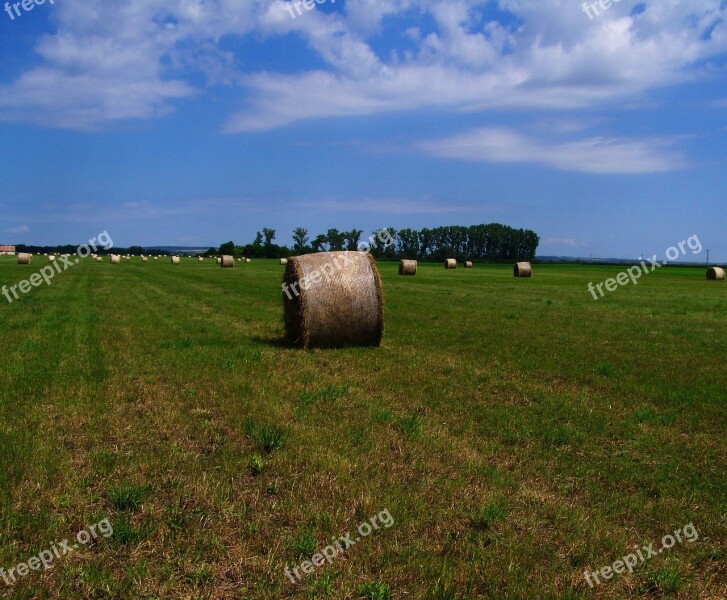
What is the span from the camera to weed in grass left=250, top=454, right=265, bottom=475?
20.5 ft

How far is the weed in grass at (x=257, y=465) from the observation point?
6.26 meters

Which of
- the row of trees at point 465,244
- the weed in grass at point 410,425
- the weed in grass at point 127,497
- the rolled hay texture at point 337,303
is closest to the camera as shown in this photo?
the weed in grass at point 127,497

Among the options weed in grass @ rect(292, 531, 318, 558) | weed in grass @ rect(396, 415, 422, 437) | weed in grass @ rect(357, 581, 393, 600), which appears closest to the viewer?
weed in grass @ rect(357, 581, 393, 600)

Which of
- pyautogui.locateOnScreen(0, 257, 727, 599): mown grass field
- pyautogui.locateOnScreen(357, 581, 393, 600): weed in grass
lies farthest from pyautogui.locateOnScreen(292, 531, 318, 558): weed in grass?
pyautogui.locateOnScreen(357, 581, 393, 600): weed in grass

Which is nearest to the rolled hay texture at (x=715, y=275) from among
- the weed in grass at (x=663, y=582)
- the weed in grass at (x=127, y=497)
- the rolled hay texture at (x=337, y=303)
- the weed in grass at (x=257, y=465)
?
the rolled hay texture at (x=337, y=303)

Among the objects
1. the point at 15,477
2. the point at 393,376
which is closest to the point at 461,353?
the point at 393,376

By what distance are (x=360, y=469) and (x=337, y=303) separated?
800 cm

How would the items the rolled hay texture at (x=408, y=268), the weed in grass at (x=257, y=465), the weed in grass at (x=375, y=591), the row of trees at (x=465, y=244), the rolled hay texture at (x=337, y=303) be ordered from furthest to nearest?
1. the row of trees at (x=465, y=244)
2. the rolled hay texture at (x=408, y=268)
3. the rolled hay texture at (x=337, y=303)
4. the weed in grass at (x=257, y=465)
5. the weed in grass at (x=375, y=591)

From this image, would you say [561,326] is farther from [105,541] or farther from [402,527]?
[105,541]

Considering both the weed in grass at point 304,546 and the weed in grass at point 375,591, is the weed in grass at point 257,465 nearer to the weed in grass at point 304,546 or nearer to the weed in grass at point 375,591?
the weed in grass at point 304,546

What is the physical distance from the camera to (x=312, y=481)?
600 centimetres

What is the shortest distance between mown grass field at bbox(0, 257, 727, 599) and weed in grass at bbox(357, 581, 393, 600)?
1 cm

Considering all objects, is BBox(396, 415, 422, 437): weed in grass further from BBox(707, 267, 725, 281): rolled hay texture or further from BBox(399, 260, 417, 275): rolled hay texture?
BBox(707, 267, 725, 281): rolled hay texture

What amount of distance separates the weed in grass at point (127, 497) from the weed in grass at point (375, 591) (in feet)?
7.46
